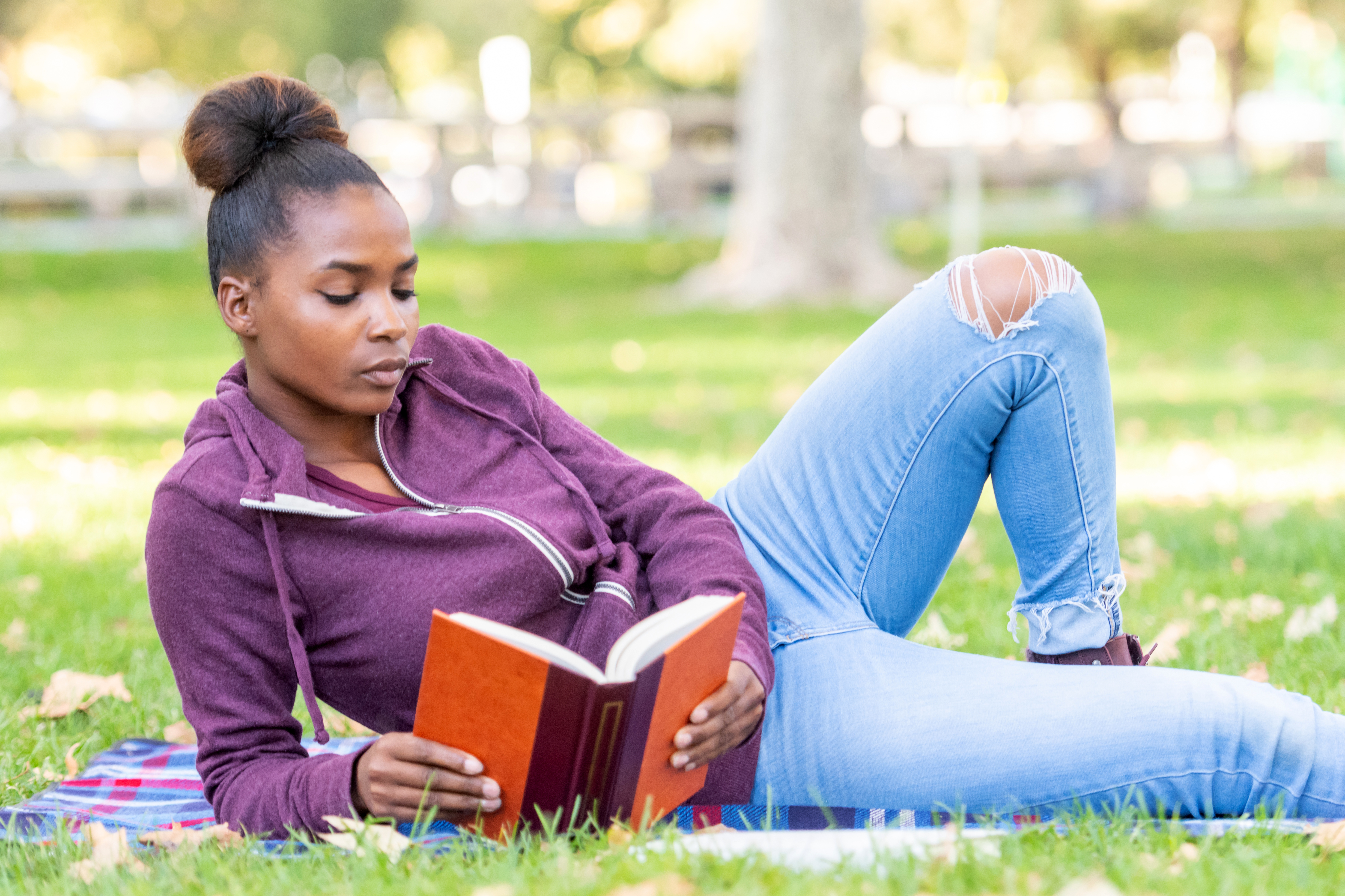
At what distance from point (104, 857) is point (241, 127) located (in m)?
1.21

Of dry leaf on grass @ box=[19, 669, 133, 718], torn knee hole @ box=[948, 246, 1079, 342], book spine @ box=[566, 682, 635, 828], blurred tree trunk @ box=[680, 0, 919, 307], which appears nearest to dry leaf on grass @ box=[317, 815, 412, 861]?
book spine @ box=[566, 682, 635, 828]

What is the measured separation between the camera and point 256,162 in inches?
91.4

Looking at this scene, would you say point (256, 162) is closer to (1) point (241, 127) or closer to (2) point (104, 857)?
(1) point (241, 127)

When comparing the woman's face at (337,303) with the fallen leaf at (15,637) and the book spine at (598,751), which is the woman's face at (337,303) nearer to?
the book spine at (598,751)

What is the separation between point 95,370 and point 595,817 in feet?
27.9

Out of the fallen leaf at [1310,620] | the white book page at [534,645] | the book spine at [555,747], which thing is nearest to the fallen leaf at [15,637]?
the book spine at [555,747]

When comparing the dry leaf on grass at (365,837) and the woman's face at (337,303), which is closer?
the dry leaf on grass at (365,837)

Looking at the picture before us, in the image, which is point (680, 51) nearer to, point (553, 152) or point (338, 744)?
point (553, 152)

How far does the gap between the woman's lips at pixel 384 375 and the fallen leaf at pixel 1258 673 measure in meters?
2.06

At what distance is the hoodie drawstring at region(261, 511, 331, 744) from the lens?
217cm

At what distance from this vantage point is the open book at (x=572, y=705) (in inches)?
73.7

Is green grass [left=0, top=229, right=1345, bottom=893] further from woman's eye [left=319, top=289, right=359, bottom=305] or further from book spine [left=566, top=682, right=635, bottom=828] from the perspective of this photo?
woman's eye [left=319, top=289, right=359, bottom=305]

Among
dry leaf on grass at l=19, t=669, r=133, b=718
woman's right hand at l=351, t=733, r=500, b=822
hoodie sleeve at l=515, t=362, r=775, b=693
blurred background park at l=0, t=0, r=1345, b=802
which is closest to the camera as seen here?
woman's right hand at l=351, t=733, r=500, b=822

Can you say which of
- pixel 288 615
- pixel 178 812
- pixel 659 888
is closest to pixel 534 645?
pixel 659 888
